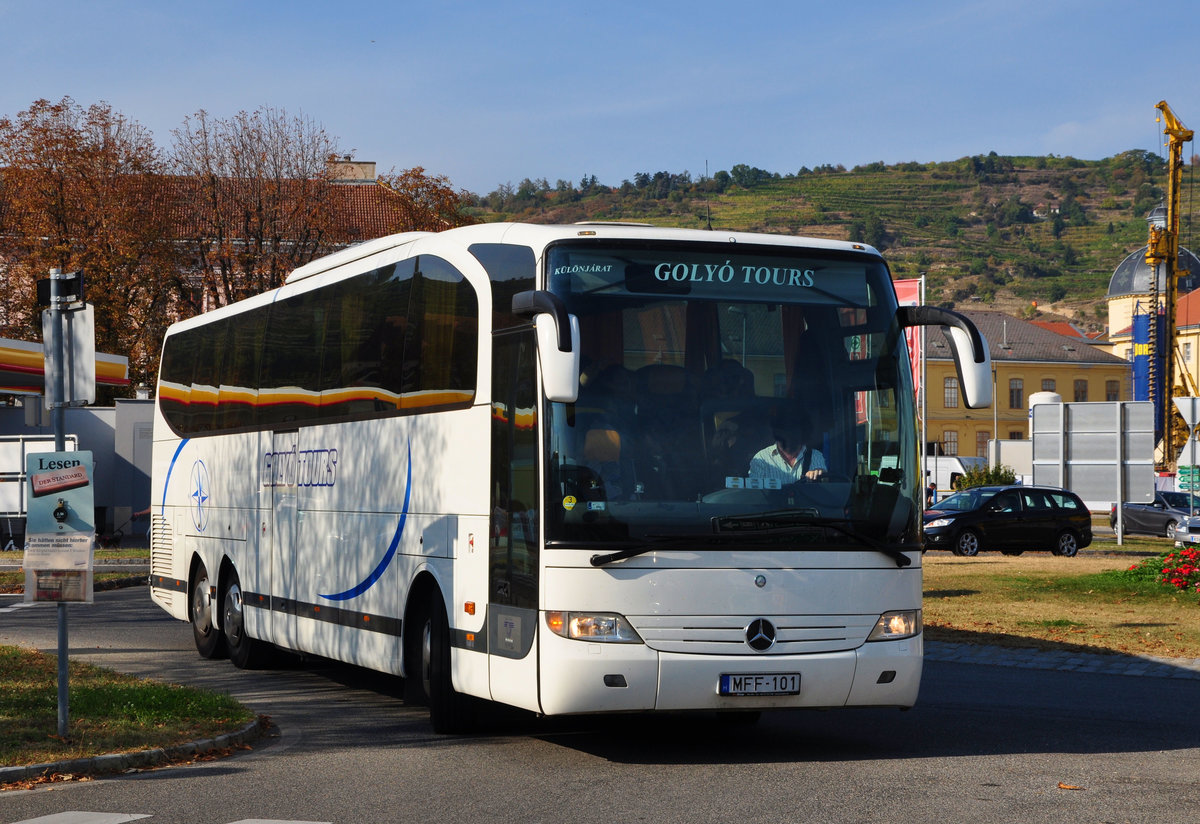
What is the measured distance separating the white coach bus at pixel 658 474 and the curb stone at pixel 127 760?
1407mm

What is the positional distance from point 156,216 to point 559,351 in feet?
144

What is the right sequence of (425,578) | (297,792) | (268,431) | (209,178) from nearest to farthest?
(297,792) < (425,578) < (268,431) < (209,178)

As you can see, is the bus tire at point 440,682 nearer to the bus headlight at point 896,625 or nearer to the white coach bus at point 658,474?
the white coach bus at point 658,474

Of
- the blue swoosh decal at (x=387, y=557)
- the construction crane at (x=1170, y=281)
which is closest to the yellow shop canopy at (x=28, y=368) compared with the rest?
the blue swoosh decal at (x=387, y=557)

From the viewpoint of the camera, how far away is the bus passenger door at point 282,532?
553 inches

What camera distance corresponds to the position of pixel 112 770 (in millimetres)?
9469

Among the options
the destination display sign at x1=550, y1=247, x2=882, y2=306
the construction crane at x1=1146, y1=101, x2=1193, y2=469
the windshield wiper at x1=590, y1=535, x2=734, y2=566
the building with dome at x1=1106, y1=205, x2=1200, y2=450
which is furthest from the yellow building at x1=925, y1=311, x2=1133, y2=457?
the windshield wiper at x1=590, y1=535, x2=734, y2=566

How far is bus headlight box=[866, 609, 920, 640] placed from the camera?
9.65 metres

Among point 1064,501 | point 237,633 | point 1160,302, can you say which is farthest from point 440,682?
point 1160,302

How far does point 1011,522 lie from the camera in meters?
36.8

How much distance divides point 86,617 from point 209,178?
30.4m

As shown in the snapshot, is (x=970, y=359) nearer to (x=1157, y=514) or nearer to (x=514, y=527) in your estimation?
(x=514, y=527)

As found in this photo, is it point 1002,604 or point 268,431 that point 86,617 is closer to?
point 268,431

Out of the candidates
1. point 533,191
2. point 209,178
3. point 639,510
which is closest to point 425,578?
point 639,510
